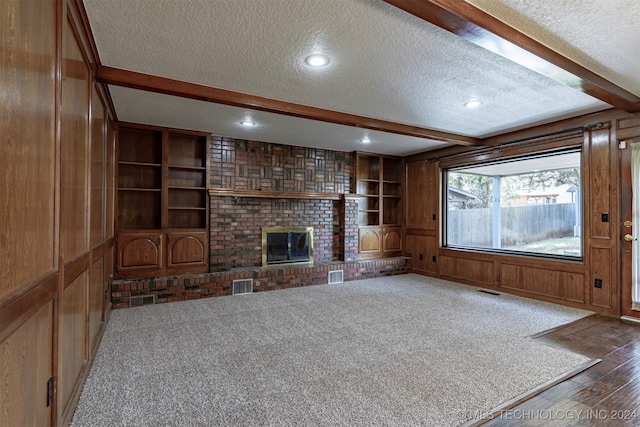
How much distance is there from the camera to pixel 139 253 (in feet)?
14.7

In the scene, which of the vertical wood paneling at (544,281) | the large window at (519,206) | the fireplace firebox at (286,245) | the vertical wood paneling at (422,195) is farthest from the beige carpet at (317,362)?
the vertical wood paneling at (422,195)

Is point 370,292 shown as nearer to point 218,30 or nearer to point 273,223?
point 273,223

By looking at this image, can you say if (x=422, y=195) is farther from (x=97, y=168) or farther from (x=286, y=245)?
(x=97, y=168)

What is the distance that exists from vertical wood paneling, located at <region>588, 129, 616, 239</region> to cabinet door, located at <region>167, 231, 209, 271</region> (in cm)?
528

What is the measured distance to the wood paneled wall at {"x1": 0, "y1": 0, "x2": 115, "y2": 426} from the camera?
3.51 feet

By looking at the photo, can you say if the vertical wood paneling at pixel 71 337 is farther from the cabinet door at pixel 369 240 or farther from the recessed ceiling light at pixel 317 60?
the cabinet door at pixel 369 240

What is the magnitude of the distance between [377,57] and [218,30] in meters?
1.19

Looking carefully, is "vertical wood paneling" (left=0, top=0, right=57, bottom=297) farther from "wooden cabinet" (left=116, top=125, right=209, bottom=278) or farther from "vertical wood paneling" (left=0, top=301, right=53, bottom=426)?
"wooden cabinet" (left=116, top=125, right=209, bottom=278)

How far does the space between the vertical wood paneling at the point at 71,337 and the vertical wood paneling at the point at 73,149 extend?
0.23 m

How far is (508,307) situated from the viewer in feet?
13.8

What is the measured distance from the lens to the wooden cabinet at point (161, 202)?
4.52m

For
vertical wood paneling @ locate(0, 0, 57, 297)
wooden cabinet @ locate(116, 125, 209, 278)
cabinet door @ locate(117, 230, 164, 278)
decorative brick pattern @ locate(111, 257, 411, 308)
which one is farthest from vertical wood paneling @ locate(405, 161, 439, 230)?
vertical wood paneling @ locate(0, 0, 57, 297)

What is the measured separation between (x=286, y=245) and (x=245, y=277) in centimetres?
107

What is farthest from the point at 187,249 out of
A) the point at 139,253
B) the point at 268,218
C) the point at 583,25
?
the point at 583,25
